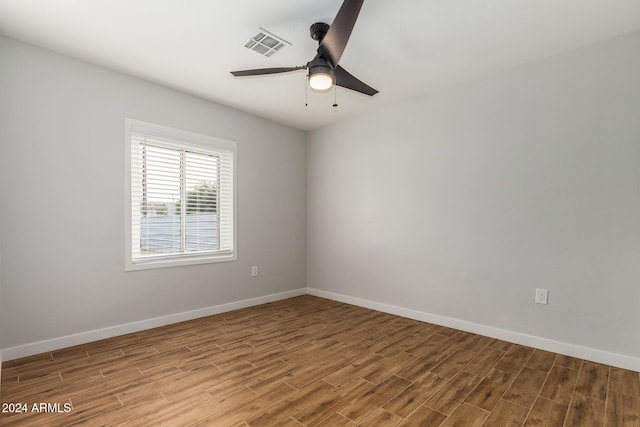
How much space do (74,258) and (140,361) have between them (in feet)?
3.77

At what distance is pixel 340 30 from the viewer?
1.86 meters

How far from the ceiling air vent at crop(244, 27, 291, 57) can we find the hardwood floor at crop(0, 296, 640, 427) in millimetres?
2624

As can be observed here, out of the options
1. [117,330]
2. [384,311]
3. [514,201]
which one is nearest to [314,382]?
[384,311]

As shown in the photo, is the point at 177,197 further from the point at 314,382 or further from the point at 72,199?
the point at 314,382

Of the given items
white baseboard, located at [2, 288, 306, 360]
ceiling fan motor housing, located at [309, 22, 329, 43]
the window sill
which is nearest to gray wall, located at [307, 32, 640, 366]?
white baseboard, located at [2, 288, 306, 360]

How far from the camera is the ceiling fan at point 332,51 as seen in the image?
5.72 feet

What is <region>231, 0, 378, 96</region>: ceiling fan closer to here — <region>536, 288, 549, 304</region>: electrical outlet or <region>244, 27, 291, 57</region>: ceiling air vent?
<region>244, 27, 291, 57</region>: ceiling air vent

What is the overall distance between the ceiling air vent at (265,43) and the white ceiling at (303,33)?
5cm

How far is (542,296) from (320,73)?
2.76 m

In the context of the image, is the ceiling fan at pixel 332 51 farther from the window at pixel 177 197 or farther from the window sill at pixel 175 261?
the window sill at pixel 175 261

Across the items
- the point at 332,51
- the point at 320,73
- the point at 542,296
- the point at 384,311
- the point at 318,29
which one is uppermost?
the point at 318,29

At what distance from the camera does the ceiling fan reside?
1.74 metres

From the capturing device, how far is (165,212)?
358cm

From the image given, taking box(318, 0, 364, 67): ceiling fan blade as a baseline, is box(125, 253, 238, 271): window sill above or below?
below
